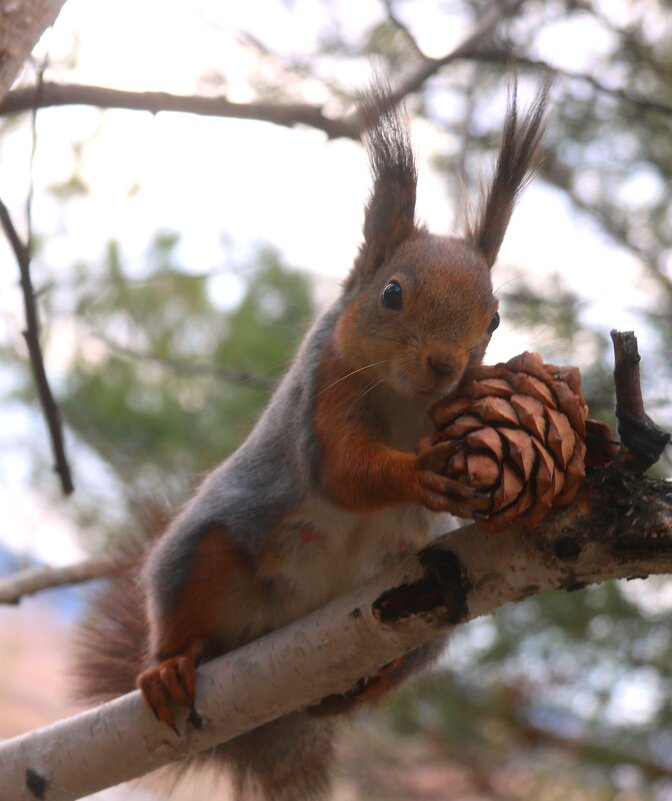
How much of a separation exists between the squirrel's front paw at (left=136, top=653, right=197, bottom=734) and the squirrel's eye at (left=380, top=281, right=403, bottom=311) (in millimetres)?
542

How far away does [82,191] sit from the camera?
2.68 meters

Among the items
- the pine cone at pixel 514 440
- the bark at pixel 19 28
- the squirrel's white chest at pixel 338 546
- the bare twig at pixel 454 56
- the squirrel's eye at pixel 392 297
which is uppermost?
the bare twig at pixel 454 56

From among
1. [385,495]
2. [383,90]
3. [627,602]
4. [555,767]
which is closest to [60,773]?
→ [385,495]

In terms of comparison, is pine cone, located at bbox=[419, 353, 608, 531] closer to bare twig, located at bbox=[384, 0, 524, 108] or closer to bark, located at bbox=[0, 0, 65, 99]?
bark, located at bbox=[0, 0, 65, 99]

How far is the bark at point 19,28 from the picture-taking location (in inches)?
36.3

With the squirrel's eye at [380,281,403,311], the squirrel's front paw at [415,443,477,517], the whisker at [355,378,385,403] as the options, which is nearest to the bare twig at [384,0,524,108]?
the squirrel's eye at [380,281,403,311]

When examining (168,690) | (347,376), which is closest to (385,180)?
(347,376)

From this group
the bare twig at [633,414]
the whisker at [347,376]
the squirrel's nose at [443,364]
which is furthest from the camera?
the whisker at [347,376]

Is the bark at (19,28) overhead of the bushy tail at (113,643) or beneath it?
overhead

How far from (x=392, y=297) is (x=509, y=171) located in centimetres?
24

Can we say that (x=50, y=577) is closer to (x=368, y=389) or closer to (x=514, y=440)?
(x=368, y=389)

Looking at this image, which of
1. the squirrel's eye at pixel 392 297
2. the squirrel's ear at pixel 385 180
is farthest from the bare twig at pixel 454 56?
the squirrel's eye at pixel 392 297

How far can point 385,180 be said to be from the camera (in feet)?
4.54

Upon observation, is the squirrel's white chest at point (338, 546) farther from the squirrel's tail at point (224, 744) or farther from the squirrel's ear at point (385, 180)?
the squirrel's ear at point (385, 180)
